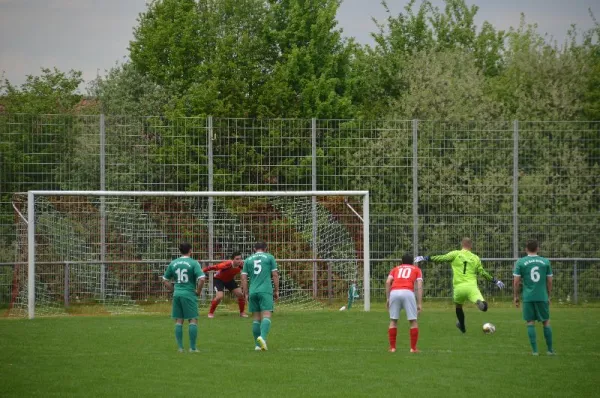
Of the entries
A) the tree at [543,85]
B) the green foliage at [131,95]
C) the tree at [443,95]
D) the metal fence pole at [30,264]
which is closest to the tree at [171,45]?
the green foliage at [131,95]

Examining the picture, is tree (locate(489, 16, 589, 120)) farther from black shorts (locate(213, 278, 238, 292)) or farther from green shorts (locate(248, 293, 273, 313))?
green shorts (locate(248, 293, 273, 313))

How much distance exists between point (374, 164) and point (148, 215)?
6862mm

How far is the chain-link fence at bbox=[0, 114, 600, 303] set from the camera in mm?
28812

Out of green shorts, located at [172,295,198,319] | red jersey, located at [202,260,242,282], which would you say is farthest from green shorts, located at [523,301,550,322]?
red jersey, located at [202,260,242,282]

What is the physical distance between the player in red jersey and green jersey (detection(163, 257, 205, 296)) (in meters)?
3.26

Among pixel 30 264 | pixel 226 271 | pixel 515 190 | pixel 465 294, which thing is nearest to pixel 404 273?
pixel 465 294

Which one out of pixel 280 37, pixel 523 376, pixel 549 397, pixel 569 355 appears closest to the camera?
pixel 549 397

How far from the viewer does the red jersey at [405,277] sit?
56.7 ft

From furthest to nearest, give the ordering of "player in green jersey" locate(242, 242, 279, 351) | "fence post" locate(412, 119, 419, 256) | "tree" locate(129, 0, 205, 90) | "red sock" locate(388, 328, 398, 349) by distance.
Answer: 1. "tree" locate(129, 0, 205, 90)
2. "fence post" locate(412, 119, 419, 256)
3. "player in green jersey" locate(242, 242, 279, 351)
4. "red sock" locate(388, 328, 398, 349)

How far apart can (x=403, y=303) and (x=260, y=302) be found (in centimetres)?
246

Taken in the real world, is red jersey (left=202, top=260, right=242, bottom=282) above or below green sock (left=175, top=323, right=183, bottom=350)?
above

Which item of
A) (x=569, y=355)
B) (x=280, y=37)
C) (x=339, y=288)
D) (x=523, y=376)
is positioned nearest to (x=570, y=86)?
(x=280, y=37)

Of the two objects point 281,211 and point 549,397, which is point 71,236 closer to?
point 281,211

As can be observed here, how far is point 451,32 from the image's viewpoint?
55156 millimetres
